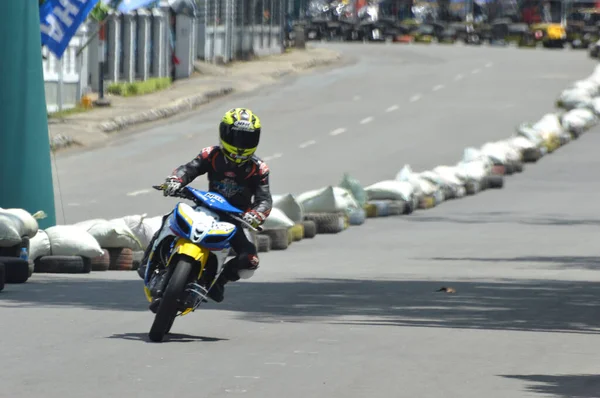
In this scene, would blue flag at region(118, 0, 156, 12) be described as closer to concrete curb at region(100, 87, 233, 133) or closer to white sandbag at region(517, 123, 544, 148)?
concrete curb at region(100, 87, 233, 133)

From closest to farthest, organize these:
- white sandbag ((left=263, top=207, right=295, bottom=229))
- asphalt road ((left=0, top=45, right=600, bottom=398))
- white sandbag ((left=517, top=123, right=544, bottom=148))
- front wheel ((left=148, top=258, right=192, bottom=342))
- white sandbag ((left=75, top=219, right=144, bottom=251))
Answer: asphalt road ((left=0, top=45, right=600, bottom=398))
front wheel ((left=148, top=258, right=192, bottom=342))
white sandbag ((left=75, top=219, right=144, bottom=251))
white sandbag ((left=263, top=207, right=295, bottom=229))
white sandbag ((left=517, top=123, right=544, bottom=148))

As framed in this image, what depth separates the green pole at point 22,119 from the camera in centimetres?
1755

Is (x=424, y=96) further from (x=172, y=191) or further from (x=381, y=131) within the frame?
(x=172, y=191)

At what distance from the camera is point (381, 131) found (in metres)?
41.4

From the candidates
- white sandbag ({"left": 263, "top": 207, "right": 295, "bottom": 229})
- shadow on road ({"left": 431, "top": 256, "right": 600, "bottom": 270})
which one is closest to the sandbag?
white sandbag ({"left": 263, "top": 207, "right": 295, "bottom": 229})

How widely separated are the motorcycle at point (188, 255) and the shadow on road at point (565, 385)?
2.40 metres

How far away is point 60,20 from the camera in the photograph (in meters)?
34.2

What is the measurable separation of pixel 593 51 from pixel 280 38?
13771 mm

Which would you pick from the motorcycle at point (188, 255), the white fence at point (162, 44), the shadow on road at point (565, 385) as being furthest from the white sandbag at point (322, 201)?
the white fence at point (162, 44)

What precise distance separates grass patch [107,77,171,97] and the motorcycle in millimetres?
34890

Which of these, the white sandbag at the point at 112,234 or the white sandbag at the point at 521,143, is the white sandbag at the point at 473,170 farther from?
the white sandbag at the point at 112,234

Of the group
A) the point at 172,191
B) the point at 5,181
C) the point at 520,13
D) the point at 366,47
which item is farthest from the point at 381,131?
the point at 520,13

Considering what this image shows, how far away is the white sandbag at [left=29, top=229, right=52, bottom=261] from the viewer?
15820 mm

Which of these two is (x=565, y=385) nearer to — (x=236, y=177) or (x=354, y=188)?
(x=236, y=177)
